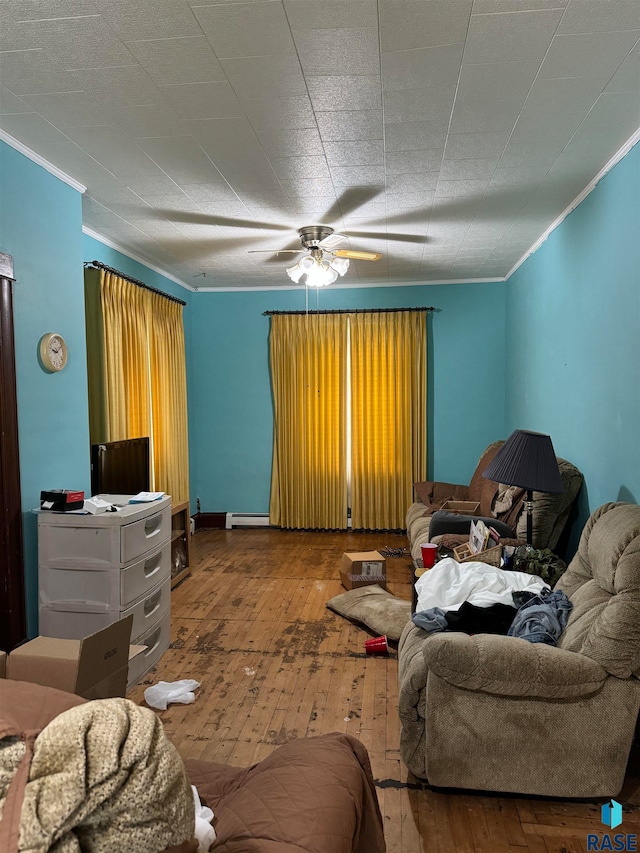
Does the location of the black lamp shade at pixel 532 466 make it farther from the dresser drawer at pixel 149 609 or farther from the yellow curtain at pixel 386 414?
the yellow curtain at pixel 386 414

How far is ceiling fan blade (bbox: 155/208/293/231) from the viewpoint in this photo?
3949 millimetres

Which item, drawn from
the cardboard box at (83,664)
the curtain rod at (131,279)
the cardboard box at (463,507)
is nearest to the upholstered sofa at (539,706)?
the cardboard box at (83,664)

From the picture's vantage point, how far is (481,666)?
2.12 metres

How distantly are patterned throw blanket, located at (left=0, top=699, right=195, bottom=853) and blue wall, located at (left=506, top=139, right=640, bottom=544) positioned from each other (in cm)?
256

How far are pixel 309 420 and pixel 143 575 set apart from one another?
355cm

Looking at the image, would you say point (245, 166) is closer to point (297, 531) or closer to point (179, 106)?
point (179, 106)

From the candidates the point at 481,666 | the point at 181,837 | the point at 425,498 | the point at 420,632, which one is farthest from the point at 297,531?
the point at 181,837

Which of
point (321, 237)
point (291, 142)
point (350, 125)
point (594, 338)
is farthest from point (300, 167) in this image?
point (594, 338)

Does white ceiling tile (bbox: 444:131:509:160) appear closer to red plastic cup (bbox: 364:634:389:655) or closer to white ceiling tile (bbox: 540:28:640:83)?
white ceiling tile (bbox: 540:28:640:83)

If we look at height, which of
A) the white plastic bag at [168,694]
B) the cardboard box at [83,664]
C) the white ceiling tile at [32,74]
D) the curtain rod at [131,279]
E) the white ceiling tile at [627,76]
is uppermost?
the white ceiling tile at [32,74]

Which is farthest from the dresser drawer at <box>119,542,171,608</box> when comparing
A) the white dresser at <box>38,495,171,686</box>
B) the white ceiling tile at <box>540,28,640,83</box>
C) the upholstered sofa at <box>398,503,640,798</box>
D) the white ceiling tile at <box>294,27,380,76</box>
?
the white ceiling tile at <box>540,28,640,83</box>

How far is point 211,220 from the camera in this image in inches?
161

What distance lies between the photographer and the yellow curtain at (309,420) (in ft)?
21.4

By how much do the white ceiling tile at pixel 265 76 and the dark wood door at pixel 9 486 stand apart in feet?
4.50
